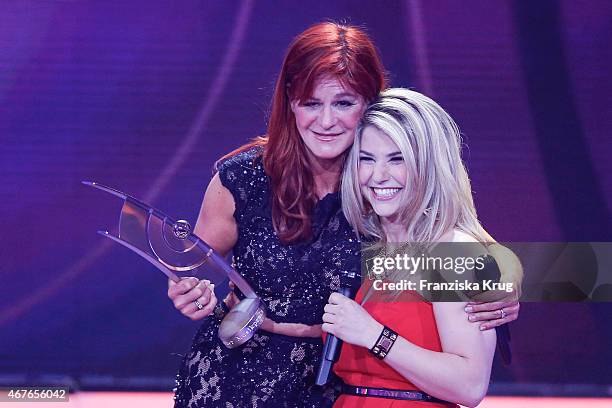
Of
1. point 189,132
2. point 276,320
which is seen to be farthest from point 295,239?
point 189,132

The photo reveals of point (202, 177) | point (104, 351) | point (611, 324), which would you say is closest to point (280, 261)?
point (202, 177)

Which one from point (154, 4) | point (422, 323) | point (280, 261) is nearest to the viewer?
point (422, 323)

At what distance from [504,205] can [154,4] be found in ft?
5.86

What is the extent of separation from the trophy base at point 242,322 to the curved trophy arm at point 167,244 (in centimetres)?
2

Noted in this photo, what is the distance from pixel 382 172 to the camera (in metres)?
1.92

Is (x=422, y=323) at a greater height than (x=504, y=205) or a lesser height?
greater

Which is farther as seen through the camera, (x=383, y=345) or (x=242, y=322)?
(x=242, y=322)

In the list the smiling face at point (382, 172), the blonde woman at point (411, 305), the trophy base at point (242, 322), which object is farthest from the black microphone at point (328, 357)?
the smiling face at point (382, 172)

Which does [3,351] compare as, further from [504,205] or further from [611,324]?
[611,324]

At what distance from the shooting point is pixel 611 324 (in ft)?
13.7

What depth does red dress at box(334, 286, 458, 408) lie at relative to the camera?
1.84m

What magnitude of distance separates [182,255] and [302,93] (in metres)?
0.48

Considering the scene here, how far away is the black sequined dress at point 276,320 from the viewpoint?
2025 millimetres

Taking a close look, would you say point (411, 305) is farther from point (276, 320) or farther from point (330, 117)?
point (330, 117)
